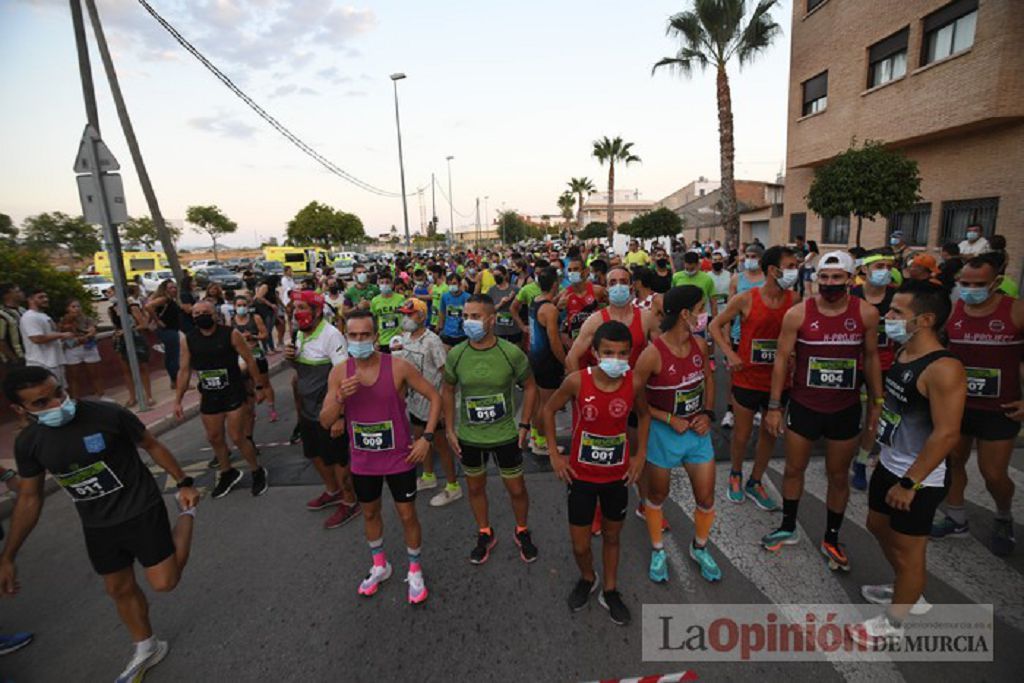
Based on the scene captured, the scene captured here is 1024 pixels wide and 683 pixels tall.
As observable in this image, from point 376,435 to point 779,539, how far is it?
123 inches

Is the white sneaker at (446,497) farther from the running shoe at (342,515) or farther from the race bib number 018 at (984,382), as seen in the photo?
the race bib number 018 at (984,382)

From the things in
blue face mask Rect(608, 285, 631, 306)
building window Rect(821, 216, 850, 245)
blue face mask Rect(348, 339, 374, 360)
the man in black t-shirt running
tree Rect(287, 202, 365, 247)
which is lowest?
the man in black t-shirt running

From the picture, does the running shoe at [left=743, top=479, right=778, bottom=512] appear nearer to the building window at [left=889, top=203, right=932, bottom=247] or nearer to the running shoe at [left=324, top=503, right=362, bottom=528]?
the running shoe at [left=324, top=503, right=362, bottom=528]

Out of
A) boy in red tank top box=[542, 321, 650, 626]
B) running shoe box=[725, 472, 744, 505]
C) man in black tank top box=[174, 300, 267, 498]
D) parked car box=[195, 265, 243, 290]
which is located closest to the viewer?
boy in red tank top box=[542, 321, 650, 626]

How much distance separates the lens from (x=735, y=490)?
176 inches

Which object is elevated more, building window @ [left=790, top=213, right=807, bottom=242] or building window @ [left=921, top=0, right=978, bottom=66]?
building window @ [left=921, top=0, right=978, bottom=66]

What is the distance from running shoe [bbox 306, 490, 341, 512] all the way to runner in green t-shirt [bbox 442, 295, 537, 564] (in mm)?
1824

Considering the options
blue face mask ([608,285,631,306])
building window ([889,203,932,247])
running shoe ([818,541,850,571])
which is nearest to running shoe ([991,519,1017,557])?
running shoe ([818,541,850,571])

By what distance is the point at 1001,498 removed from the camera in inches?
139

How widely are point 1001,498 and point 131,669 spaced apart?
5.94m

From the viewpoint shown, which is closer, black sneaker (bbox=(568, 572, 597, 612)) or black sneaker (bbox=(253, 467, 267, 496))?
black sneaker (bbox=(568, 572, 597, 612))

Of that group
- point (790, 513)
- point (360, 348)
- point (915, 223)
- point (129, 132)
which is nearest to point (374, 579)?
point (360, 348)

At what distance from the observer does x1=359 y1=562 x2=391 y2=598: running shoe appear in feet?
11.4

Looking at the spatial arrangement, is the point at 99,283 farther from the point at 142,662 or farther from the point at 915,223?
the point at 915,223
